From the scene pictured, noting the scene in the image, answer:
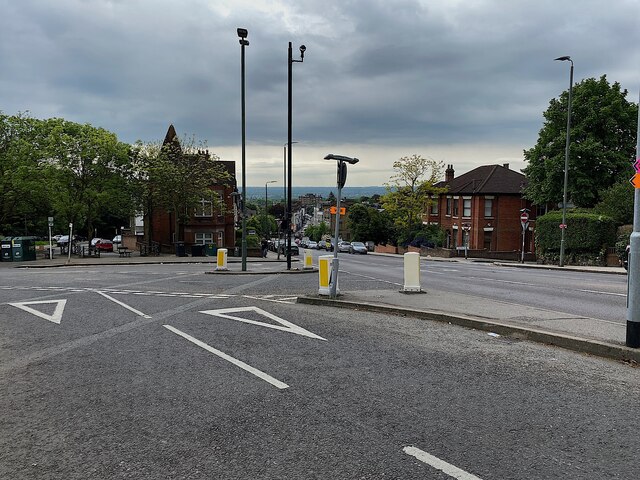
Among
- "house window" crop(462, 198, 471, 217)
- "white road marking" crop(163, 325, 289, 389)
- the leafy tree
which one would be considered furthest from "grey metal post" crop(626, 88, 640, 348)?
"house window" crop(462, 198, 471, 217)

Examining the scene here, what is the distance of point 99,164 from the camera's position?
3950 centimetres

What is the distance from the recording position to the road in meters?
4.09

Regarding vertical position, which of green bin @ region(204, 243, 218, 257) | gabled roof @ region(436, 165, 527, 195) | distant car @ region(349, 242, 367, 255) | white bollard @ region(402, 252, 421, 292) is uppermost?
gabled roof @ region(436, 165, 527, 195)

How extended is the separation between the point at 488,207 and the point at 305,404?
5042 cm

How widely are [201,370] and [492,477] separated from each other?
3.96 meters

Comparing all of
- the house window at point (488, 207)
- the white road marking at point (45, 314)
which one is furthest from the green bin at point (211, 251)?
the white road marking at point (45, 314)

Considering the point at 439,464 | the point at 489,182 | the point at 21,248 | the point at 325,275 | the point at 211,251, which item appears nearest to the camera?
the point at 439,464

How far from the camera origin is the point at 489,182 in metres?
54.3

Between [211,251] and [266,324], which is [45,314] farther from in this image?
[211,251]

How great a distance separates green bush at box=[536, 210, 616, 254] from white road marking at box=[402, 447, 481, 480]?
108 feet

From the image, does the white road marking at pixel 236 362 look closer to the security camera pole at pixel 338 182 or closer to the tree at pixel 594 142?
the security camera pole at pixel 338 182

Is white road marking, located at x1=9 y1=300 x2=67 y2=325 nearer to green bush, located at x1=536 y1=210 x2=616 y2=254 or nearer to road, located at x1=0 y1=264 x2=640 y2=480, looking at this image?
road, located at x1=0 y1=264 x2=640 y2=480

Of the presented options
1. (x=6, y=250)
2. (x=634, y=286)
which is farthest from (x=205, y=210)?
(x=634, y=286)

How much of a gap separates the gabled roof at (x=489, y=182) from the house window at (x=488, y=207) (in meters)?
0.65
